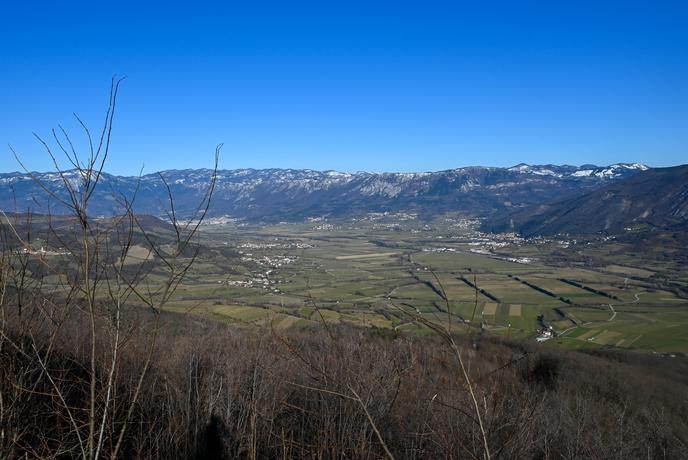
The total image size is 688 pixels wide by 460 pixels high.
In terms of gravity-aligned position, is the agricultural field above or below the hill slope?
below

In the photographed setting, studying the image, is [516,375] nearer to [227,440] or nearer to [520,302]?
[227,440]

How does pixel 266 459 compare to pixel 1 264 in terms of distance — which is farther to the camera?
pixel 266 459

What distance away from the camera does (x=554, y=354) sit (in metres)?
26.7

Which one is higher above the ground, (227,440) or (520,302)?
(227,440)

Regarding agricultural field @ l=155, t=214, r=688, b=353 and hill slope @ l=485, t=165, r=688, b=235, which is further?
hill slope @ l=485, t=165, r=688, b=235

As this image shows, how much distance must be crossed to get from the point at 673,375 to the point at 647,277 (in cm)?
4675

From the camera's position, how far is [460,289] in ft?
182

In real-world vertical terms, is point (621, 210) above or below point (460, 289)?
above

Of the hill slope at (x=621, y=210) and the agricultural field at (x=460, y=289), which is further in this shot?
the hill slope at (x=621, y=210)

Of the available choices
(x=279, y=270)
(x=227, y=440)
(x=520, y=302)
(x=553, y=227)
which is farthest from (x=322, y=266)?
(x=553, y=227)

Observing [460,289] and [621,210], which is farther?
[621,210]

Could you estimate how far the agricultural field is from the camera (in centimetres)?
3716

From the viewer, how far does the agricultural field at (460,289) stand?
37156mm

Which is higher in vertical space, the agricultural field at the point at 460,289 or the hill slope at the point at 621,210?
the hill slope at the point at 621,210
